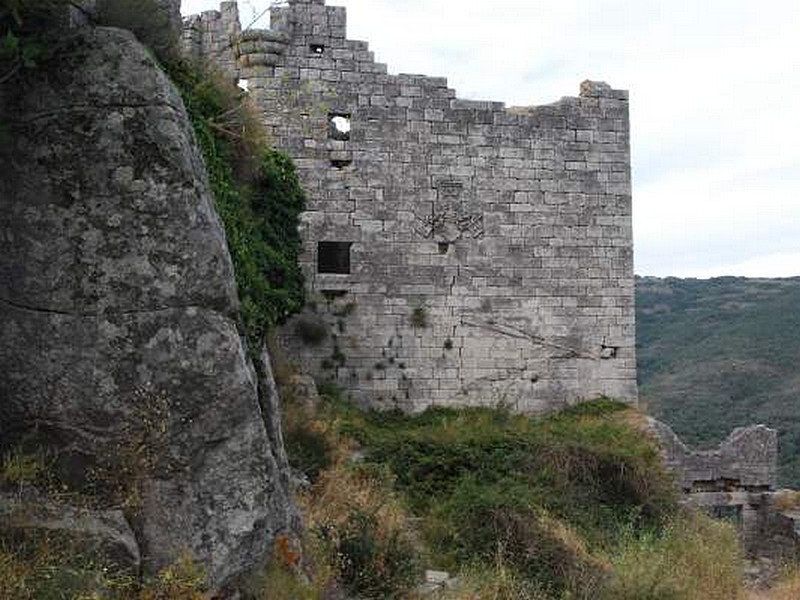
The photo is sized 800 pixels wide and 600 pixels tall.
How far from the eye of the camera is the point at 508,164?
1539 cm

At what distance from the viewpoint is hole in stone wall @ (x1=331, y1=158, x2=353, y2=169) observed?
1477 cm

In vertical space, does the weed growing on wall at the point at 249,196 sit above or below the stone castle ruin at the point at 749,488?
above

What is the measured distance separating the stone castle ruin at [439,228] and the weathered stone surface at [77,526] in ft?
30.3

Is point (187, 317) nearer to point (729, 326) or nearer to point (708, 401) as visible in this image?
point (708, 401)

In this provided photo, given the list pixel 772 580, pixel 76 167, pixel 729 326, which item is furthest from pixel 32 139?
pixel 729 326

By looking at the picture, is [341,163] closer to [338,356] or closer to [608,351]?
[338,356]

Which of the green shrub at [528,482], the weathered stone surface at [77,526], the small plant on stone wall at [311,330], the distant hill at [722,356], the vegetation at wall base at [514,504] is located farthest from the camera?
the distant hill at [722,356]

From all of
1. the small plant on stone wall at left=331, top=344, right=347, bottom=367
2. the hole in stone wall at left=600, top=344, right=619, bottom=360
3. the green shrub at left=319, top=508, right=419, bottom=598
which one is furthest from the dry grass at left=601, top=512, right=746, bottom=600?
the small plant on stone wall at left=331, top=344, right=347, bottom=367

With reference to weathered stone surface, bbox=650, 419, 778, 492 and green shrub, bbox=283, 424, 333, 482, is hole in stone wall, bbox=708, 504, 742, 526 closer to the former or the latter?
weathered stone surface, bbox=650, 419, 778, 492

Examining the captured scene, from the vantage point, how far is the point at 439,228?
15008 mm

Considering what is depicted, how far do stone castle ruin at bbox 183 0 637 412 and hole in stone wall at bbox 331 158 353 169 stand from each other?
49mm

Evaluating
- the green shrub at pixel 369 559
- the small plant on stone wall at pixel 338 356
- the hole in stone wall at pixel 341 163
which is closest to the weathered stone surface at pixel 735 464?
the small plant on stone wall at pixel 338 356

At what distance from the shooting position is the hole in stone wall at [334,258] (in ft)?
48.5

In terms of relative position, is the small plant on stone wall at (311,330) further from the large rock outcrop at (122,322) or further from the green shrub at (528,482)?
the large rock outcrop at (122,322)
